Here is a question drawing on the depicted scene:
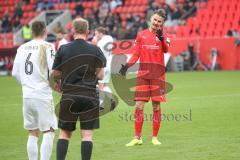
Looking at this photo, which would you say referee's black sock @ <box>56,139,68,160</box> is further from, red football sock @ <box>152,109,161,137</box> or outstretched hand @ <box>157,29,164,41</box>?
outstretched hand @ <box>157,29,164,41</box>

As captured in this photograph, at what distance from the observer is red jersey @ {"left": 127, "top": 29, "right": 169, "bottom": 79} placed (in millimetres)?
12414

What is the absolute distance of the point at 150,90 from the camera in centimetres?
1240

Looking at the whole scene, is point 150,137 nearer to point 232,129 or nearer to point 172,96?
point 232,129

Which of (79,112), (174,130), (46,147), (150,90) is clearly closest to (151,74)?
(150,90)

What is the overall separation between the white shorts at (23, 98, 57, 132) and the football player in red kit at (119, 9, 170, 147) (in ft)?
9.52

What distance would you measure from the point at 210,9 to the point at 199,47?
4246mm

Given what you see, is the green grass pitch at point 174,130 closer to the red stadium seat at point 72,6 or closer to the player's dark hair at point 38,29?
the player's dark hair at point 38,29

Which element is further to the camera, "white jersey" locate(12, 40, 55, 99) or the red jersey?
the red jersey

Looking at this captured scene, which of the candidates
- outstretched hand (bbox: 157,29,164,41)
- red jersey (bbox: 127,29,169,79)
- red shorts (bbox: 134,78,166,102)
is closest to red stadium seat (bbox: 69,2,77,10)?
red jersey (bbox: 127,29,169,79)

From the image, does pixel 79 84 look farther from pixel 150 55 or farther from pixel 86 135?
pixel 150 55

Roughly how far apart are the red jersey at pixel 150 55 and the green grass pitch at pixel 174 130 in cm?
125

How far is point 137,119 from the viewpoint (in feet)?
40.7

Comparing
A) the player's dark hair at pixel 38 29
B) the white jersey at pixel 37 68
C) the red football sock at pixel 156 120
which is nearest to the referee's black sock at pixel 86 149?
the white jersey at pixel 37 68

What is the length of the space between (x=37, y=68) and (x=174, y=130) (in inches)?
201
